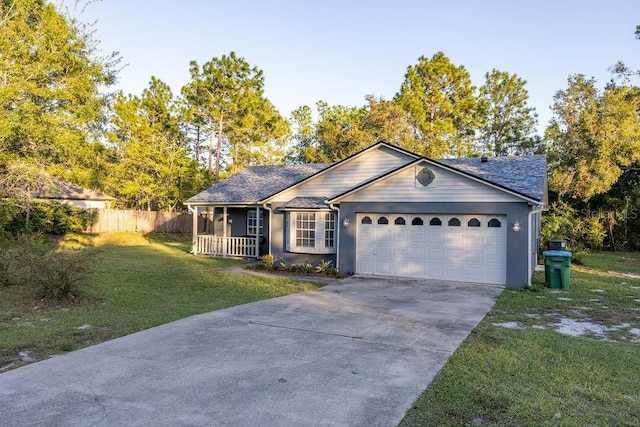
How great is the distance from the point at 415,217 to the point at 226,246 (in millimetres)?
9422

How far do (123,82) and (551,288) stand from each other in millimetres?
17230

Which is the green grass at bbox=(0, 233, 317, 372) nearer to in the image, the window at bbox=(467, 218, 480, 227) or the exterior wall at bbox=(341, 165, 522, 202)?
the exterior wall at bbox=(341, 165, 522, 202)

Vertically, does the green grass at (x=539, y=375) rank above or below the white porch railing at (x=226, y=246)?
below

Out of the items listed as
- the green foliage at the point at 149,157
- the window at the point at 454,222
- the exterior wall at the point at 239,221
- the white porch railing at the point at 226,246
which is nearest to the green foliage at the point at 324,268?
the window at the point at 454,222

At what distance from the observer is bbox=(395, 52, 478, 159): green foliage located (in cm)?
3562

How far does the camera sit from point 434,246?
13.0 metres

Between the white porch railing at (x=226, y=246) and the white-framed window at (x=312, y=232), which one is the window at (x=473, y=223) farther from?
the white porch railing at (x=226, y=246)

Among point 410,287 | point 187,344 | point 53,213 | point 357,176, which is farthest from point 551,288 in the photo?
point 53,213

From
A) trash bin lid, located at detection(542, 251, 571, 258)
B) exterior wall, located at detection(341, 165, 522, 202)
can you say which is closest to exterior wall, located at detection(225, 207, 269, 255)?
exterior wall, located at detection(341, 165, 522, 202)

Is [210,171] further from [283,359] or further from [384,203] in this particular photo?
[283,359]

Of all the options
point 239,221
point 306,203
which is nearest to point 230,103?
point 239,221

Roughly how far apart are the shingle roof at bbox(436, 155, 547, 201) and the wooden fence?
68.1 feet

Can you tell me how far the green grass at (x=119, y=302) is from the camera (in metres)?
6.39

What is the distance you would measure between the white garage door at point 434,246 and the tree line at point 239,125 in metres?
7.81
